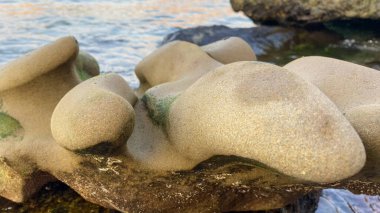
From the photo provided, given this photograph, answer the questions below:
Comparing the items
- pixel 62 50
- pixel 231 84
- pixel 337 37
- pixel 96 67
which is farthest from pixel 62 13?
pixel 231 84

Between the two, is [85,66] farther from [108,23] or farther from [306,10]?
[108,23]

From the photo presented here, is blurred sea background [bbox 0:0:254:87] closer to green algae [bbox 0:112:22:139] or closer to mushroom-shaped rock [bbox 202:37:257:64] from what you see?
mushroom-shaped rock [bbox 202:37:257:64]

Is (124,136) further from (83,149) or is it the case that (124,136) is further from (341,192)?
(341,192)

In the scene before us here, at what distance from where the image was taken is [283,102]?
1551mm

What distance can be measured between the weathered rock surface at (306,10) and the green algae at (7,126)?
490 cm

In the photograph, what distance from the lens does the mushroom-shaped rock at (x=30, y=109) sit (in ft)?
6.88

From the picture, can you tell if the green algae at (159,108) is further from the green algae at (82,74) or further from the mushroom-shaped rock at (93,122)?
the green algae at (82,74)

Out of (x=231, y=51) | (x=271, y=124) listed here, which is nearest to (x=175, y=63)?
(x=231, y=51)

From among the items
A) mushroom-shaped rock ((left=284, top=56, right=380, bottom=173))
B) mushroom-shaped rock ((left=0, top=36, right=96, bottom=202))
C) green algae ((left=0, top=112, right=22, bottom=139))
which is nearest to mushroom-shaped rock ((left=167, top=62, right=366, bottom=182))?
mushroom-shaped rock ((left=284, top=56, right=380, bottom=173))

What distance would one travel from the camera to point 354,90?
190 centimetres

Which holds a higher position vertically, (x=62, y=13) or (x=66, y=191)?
(x=66, y=191)

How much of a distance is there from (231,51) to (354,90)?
96 centimetres

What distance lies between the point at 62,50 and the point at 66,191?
66 centimetres

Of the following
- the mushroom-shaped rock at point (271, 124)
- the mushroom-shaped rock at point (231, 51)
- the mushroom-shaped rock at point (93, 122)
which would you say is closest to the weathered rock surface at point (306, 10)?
the mushroom-shaped rock at point (231, 51)
